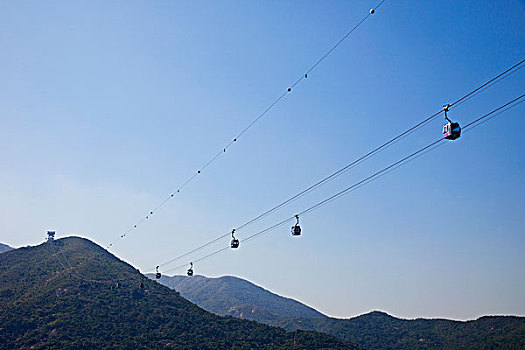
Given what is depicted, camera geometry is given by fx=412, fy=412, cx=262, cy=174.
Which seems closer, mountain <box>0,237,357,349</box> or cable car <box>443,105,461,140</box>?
cable car <box>443,105,461,140</box>

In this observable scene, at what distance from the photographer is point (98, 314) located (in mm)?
109812

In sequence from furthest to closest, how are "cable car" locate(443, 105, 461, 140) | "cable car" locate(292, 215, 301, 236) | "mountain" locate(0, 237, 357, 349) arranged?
"mountain" locate(0, 237, 357, 349) → "cable car" locate(292, 215, 301, 236) → "cable car" locate(443, 105, 461, 140)

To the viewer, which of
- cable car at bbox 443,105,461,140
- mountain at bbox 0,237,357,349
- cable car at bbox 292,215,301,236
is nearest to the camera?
cable car at bbox 443,105,461,140

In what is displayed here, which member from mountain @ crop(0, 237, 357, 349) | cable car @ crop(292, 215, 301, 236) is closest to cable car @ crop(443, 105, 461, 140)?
cable car @ crop(292, 215, 301, 236)

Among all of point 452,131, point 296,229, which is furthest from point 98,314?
point 452,131

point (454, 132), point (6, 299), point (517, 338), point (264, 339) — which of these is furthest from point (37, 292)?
point (517, 338)

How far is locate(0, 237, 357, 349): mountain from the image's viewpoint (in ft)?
317

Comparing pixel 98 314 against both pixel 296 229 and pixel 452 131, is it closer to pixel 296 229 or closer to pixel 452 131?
pixel 296 229

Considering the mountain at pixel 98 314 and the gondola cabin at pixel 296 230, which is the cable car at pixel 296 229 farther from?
the mountain at pixel 98 314

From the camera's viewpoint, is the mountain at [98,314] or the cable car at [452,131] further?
the mountain at [98,314]

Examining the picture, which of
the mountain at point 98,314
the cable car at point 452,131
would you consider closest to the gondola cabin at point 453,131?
the cable car at point 452,131

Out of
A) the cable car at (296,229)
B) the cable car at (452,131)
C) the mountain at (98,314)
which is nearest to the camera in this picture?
the cable car at (452,131)

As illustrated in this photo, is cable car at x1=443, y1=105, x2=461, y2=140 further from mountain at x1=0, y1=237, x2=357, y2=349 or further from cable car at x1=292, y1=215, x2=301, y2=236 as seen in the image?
mountain at x1=0, y1=237, x2=357, y2=349

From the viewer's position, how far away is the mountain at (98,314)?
96688mm
